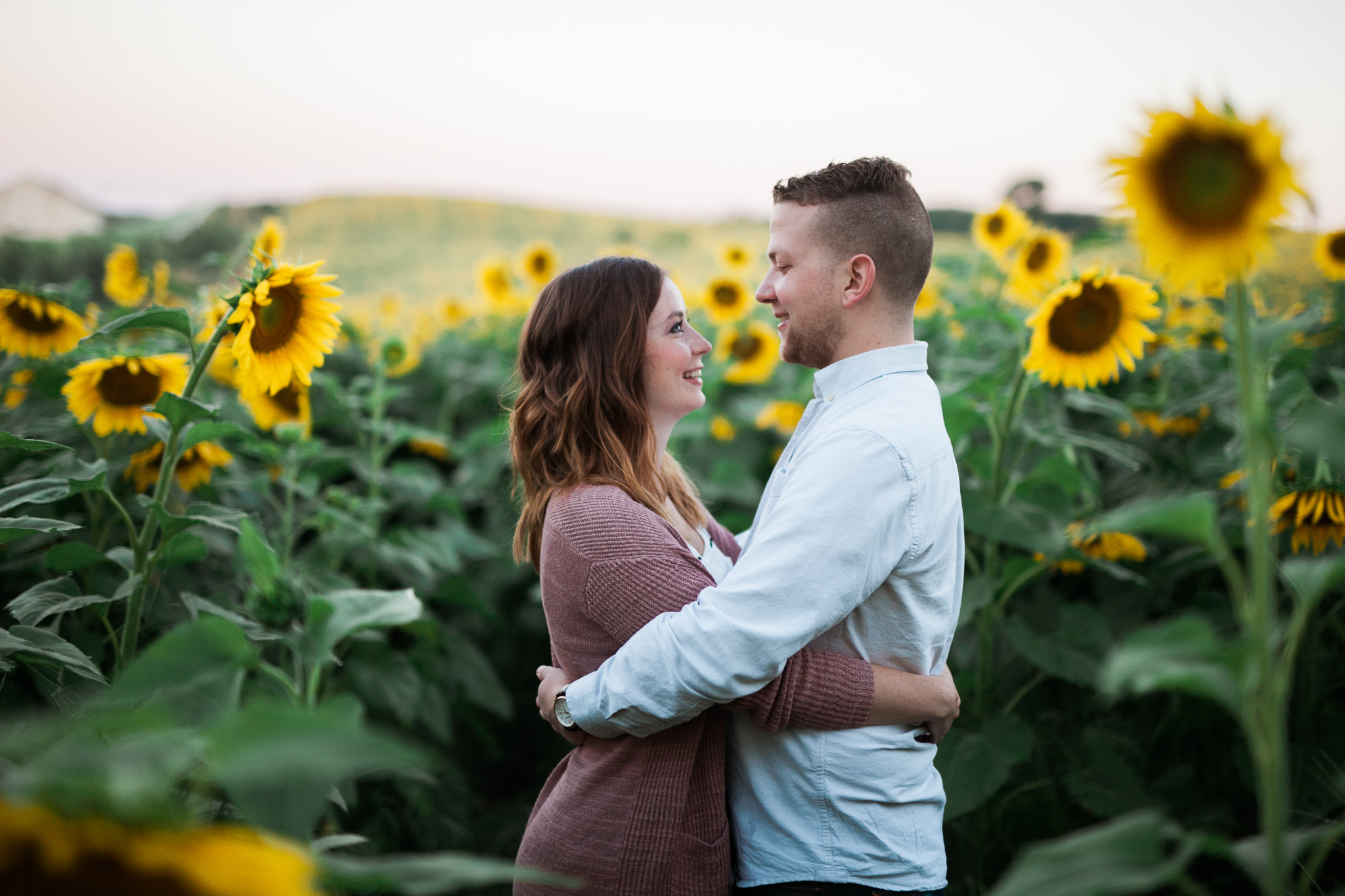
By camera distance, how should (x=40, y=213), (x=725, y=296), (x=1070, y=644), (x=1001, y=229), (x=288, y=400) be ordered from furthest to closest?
(x=40, y=213)
(x=725, y=296)
(x=1001, y=229)
(x=288, y=400)
(x=1070, y=644)

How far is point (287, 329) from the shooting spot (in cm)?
199

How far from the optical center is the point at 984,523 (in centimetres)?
238

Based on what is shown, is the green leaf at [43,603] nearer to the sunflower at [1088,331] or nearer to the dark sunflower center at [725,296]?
the sunflower at [1088,331]

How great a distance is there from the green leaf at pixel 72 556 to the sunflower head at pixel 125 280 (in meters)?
2.47

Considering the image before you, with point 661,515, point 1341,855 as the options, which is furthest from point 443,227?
point 1341,855

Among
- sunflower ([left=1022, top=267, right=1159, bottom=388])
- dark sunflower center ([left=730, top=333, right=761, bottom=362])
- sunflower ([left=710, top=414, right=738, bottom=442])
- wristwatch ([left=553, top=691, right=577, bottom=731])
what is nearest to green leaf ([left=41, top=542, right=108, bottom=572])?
wristwatch ([left=553, top=691, right=577, bottom=731])

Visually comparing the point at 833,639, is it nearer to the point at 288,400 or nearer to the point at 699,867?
the point at 699,867

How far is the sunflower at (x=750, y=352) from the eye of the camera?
5293 mm

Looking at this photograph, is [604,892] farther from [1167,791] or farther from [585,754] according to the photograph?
[1167,791]

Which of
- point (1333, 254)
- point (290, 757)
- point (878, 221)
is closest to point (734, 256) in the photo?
point (1333, 254)

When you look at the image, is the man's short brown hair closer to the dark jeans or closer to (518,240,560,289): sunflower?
the dark jeans

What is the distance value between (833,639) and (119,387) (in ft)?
6.86

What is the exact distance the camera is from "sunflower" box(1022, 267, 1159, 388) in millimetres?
2334

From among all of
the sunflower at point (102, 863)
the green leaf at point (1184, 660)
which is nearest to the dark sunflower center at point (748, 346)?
→ the green leaf at point (1184, 660)
